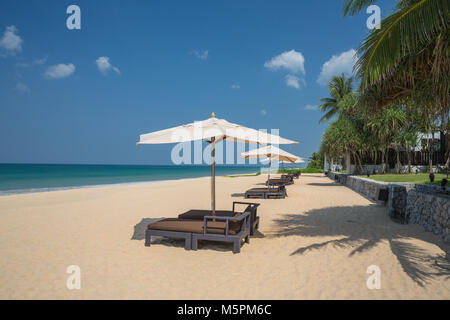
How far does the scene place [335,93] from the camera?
103ft

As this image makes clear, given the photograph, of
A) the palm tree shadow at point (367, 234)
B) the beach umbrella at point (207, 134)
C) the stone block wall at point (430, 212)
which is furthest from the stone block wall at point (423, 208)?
the beach umbrella at point (207, 134)

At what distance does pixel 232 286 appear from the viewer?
145 inches

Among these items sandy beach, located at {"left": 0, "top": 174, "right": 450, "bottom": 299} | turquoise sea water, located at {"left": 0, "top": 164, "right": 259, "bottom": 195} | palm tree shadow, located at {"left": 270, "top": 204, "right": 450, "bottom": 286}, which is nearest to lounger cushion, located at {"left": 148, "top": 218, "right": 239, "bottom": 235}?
sandy beach, located at {"left": 0, "top": 174, "right": 450, "bottom": 299}

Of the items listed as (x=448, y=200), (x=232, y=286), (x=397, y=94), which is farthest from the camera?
(x=397, y=94)

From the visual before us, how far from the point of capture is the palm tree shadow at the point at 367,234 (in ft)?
14.2

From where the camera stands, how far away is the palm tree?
31.2 metres

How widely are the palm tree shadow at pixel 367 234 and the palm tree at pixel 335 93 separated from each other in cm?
2524

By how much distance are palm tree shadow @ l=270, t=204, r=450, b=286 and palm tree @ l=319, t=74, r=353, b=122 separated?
2524cm

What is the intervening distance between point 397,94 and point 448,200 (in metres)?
2.67

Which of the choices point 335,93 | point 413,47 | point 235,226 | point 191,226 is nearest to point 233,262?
point 235,226

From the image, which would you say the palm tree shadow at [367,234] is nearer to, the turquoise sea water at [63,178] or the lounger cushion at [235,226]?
the lounger cushion at [235,226]
